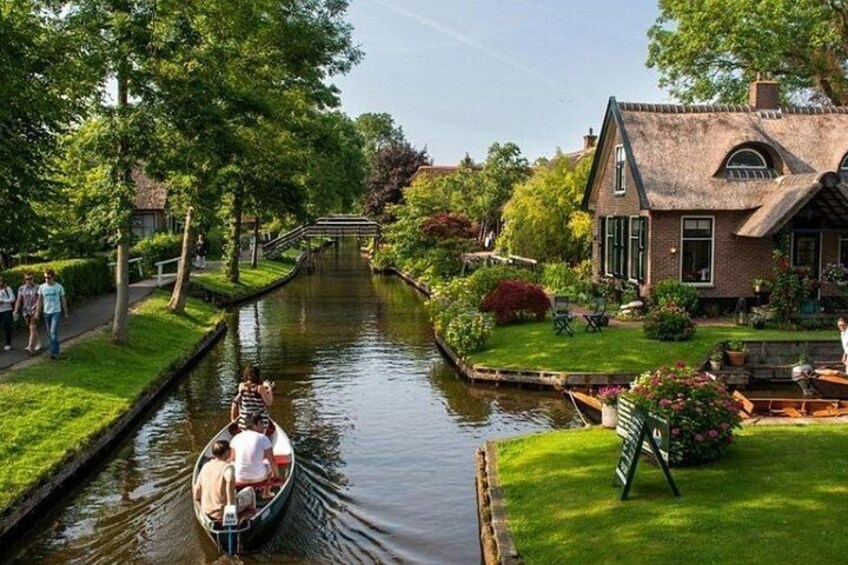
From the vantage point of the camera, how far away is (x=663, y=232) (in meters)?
29.1

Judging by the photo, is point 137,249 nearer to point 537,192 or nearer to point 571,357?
point 537,192

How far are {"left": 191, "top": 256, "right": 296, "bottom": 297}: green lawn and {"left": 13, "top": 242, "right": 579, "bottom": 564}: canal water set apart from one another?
10230 mm

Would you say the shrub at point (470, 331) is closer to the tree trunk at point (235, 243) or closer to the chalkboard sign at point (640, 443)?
the chalkboard sign at point (640, 443)

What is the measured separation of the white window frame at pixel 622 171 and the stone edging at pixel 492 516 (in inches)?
741

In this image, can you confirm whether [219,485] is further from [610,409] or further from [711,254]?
[711,254]

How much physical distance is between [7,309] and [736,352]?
19319 mm

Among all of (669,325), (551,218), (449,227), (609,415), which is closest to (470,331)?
(669,325)

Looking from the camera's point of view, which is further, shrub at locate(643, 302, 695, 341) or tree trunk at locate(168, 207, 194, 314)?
tree trunk at locate(168, 207, 194, 314)

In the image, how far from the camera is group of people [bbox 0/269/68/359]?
20.4m

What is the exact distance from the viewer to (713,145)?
98.5ft

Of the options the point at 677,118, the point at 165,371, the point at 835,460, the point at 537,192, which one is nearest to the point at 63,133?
the point at 165,371

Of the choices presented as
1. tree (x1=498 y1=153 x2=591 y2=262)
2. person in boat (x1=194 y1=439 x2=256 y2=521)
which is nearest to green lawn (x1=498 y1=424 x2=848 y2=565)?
person in boat (x1=194 y1=439 x2=256 y2=521)

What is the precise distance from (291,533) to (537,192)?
32771 millimetres

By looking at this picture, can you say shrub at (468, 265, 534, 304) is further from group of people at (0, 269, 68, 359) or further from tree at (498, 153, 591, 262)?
group of people at (0, 269, 68, 359)
